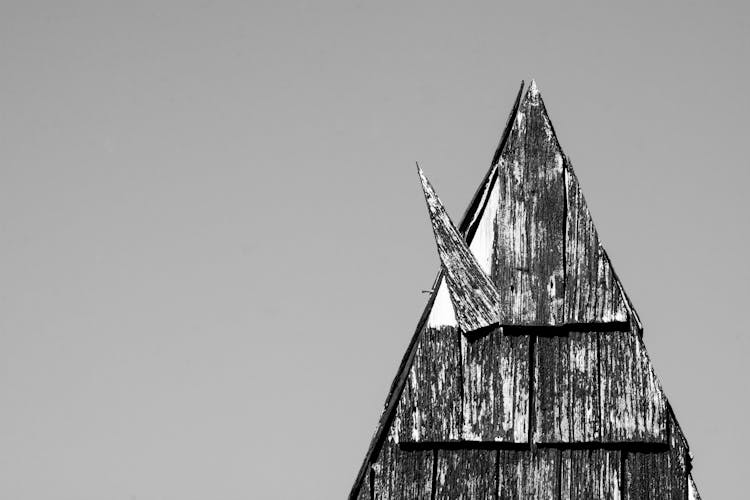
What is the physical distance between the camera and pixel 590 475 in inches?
423

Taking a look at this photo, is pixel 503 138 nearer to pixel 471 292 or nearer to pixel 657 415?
pixel 471 292

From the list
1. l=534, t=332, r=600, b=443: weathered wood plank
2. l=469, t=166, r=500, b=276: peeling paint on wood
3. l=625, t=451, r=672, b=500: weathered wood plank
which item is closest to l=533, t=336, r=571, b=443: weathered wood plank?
l=534, t=332, r=600, b=443: weathered wood plank

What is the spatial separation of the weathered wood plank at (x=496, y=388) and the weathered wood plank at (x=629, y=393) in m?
0.62

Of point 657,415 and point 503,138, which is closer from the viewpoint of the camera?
point 657,415

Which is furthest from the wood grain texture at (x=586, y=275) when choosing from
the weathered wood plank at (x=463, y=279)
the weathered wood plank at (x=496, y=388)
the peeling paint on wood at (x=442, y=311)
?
the peeling paint on wood at (x=442, y=311)

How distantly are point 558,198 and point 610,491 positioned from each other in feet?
7.77

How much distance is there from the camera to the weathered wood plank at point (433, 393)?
10.9m

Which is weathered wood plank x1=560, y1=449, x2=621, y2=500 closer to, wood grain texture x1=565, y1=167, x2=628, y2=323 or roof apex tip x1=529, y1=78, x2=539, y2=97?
wood grain texture x1=565, y1=167, x2=628, y2=323

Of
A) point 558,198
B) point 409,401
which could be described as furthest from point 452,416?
point 558,198

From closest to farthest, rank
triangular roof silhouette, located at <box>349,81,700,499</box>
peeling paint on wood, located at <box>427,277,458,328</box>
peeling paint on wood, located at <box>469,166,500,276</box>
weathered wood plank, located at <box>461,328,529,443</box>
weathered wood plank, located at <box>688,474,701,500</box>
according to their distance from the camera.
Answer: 1. weathered wood plank, located at <box>688,474,701,500</box>
2. triangular roof silhouette, located at <box>349,81,700,499</box>
3. weathered wood plank, located at <box>461,328,529,443</box>
4. peeling paint on wood, located at <box>427,277,458,328</box>
5. peeling paint on wood, located at <box>469,166,500,276</box>

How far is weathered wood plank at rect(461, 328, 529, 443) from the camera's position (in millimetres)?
10820

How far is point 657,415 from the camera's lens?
10.7m

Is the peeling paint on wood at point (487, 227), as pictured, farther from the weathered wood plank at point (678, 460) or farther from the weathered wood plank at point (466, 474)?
the weathered wood plank at point (678, 460)

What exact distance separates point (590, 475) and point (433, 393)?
1372 millimetres
